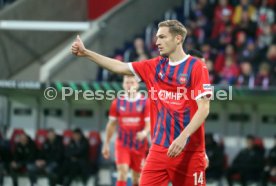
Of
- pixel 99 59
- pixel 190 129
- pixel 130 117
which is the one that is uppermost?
pixel 99 59

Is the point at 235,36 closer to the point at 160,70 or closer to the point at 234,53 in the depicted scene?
the point at 234,53

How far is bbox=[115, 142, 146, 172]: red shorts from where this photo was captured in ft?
34.3

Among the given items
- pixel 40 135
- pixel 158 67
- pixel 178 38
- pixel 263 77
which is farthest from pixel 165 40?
pixel 40 135

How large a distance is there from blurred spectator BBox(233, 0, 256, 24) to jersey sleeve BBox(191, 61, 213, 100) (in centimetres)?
1003

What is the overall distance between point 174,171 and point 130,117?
440 centimetres

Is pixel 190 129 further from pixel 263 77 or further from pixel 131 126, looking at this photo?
pixel 263 77

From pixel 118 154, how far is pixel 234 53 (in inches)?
211

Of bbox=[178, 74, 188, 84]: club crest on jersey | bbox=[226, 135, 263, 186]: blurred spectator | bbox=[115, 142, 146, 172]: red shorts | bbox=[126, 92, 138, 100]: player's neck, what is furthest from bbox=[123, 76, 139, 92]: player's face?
bbox=[226, 135, 263, 186]: blurred spectator

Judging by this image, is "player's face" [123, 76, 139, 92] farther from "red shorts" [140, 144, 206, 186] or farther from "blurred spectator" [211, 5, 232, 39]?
"blurred spectator" [211, 5, 232, 39]

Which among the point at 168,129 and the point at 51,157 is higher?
the point at 168,129

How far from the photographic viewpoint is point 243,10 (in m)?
16.0

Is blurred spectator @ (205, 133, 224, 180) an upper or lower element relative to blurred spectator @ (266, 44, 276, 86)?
lower

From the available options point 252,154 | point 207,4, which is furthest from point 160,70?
point 207,4

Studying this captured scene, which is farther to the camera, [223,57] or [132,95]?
[223,57]
